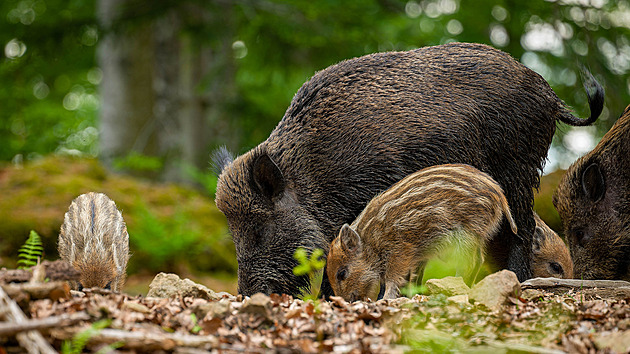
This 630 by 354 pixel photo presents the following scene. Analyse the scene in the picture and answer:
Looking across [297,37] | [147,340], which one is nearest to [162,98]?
[297,37]

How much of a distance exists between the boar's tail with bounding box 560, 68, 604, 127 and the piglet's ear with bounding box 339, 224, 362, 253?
6.08 feet

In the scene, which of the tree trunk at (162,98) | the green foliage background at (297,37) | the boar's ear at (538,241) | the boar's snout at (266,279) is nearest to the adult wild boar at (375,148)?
the boar's snout at (266,279)

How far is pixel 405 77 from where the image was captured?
14.9 feet

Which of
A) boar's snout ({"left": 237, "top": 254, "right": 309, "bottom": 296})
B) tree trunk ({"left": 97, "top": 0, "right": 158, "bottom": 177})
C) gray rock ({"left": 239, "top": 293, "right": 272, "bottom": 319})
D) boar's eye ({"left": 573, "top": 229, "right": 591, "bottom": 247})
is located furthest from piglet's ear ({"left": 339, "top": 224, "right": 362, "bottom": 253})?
tree trunk ({"left": 97, "top": 0, "right": 158, "bottom": 177})

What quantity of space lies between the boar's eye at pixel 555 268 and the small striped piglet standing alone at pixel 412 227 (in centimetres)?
144

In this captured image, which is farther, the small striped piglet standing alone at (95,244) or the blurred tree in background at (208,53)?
the blurred tree in background at (208,53)

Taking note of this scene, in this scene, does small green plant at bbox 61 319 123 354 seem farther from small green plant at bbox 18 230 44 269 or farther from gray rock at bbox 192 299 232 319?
small green plant at bbox 18 230 44 269

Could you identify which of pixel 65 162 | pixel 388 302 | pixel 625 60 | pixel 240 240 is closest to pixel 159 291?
pixel 240 240

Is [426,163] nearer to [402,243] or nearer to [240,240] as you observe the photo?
[402,243]

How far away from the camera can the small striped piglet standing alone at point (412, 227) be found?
400 centimetres

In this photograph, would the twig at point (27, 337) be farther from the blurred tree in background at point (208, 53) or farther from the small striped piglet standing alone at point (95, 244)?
the blurred tree in background at point (208, 53)

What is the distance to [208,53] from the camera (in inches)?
560

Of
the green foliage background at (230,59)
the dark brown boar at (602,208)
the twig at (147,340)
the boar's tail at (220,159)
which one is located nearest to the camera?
the twig at (147,340)

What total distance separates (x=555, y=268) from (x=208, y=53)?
34.6 ft
